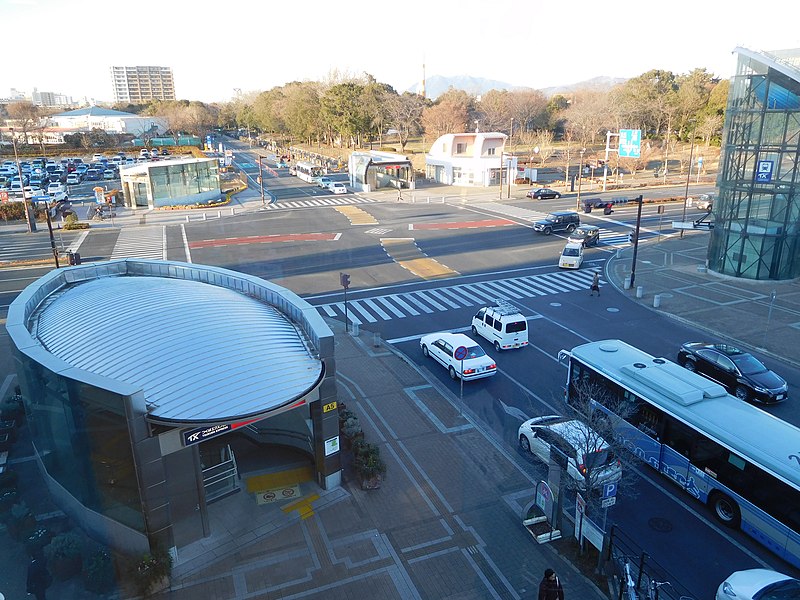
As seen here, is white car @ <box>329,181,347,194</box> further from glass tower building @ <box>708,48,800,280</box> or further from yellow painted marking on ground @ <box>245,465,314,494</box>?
yellow painted marking on ground @ <box>245,465,314,494</box>

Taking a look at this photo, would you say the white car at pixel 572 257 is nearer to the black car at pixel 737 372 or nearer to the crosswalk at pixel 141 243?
the black car at pixel 737 372

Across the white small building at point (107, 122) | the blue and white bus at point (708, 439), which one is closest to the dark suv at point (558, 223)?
the blue and white bus at point (708, 439)

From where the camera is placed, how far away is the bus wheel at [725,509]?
12.6 metres

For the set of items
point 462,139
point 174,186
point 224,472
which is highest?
point 462,139

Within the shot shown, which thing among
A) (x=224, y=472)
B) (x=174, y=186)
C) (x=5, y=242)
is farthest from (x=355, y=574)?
(x=174, y=186)

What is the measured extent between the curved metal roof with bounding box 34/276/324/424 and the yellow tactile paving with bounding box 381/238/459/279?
18971mm

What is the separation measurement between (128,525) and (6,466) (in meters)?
5.94

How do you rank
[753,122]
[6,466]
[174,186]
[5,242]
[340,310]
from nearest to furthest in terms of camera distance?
[6,466], [340,310], [753,122], [5,242], [174,186]

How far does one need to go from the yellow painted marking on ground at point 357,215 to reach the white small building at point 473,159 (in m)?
19.2

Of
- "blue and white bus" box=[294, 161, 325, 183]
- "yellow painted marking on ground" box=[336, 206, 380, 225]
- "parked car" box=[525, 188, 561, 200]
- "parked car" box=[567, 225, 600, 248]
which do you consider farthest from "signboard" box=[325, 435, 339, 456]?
"blue and white bus" box=[294, 161, 325, 183]

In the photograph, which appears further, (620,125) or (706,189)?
(620,125)

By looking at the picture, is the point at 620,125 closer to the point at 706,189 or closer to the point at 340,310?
the point at 706,189

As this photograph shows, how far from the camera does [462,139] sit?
7138 centimetres

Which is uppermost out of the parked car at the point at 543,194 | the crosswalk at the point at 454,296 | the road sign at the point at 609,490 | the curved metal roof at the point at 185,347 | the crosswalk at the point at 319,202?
the curved metal roof at the point at 185,347
